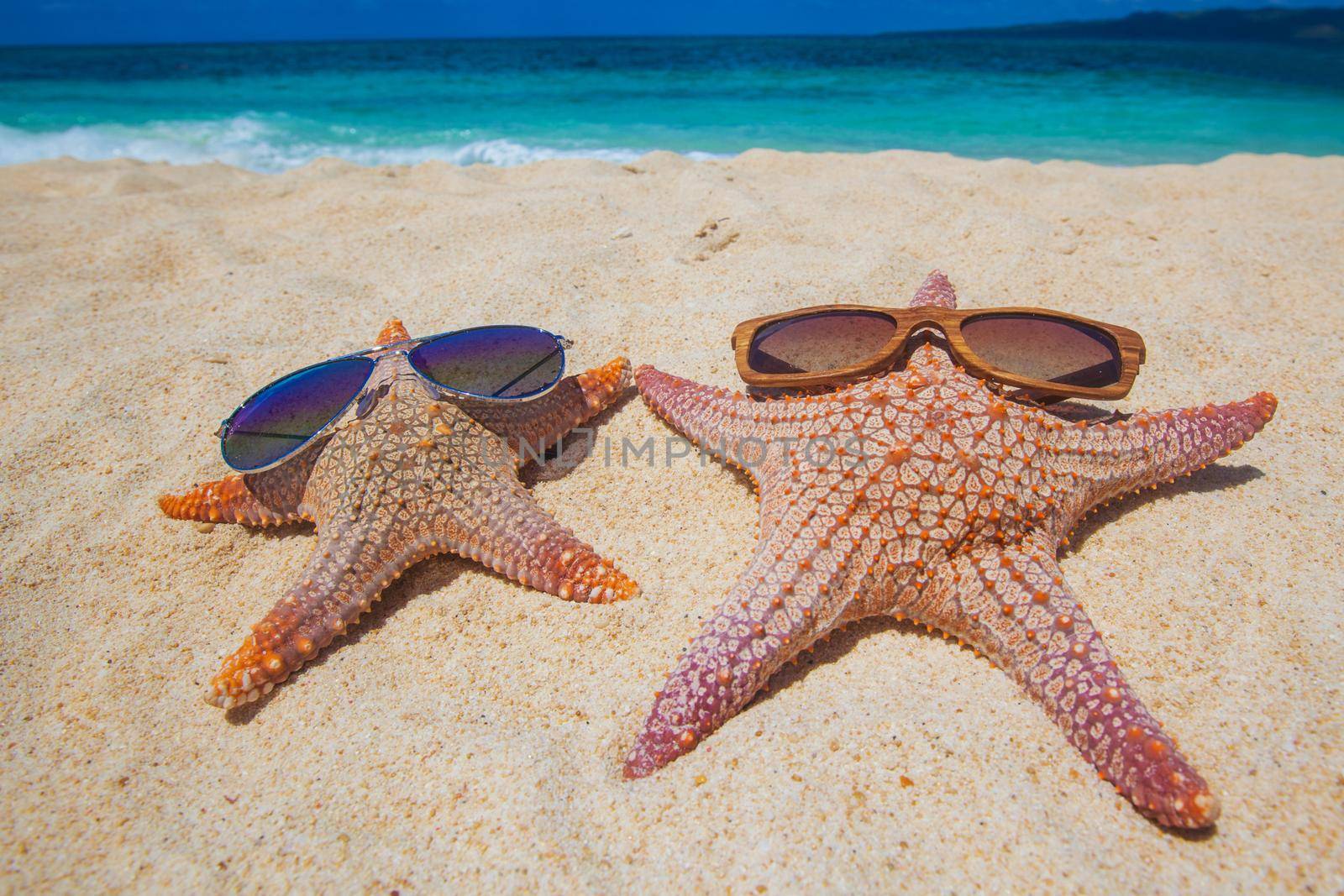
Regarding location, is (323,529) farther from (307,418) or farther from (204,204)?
(204,204)

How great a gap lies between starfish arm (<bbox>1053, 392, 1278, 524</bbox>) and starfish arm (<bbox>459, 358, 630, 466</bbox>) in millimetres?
1945

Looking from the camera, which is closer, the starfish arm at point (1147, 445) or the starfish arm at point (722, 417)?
the starfish arm at point (1147, 445)

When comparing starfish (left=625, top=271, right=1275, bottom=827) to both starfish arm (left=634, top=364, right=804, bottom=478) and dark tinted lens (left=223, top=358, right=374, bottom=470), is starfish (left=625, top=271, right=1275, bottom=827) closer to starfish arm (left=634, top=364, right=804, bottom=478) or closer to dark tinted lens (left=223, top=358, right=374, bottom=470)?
starfish arm (left=634, top=364, right=804, bottom=478)

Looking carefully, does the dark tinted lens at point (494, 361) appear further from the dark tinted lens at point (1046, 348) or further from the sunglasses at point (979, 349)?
the dark tinted lens at point (1046, 348)

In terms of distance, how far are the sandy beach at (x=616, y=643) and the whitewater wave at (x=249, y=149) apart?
26.6ft

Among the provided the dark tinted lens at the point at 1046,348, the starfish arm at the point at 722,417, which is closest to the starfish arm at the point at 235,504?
the starfish arm at the point at 722,417

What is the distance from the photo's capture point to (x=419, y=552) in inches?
99.6

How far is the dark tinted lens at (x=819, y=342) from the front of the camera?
113 inches

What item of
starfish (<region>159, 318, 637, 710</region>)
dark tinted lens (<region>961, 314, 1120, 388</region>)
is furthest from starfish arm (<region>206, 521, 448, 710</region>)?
dark tinted lens (<region>961, 314, 1120, 388</region>)

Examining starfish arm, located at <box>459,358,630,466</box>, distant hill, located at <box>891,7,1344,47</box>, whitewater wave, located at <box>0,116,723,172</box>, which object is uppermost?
distant hill, located at <box>891,7,1344,47</box>

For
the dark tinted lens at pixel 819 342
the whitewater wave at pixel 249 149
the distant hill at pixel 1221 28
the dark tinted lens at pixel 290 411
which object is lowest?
the whitewater wave at pixel 249 149

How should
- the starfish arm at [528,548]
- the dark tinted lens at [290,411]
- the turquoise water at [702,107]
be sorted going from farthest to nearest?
the turquoise water at [702,107] < the dark tinted lens at [290,411] < the starfish arm at [528,548]

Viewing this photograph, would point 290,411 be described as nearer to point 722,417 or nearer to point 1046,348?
point 722,417

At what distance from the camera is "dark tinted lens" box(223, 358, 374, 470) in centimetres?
268
